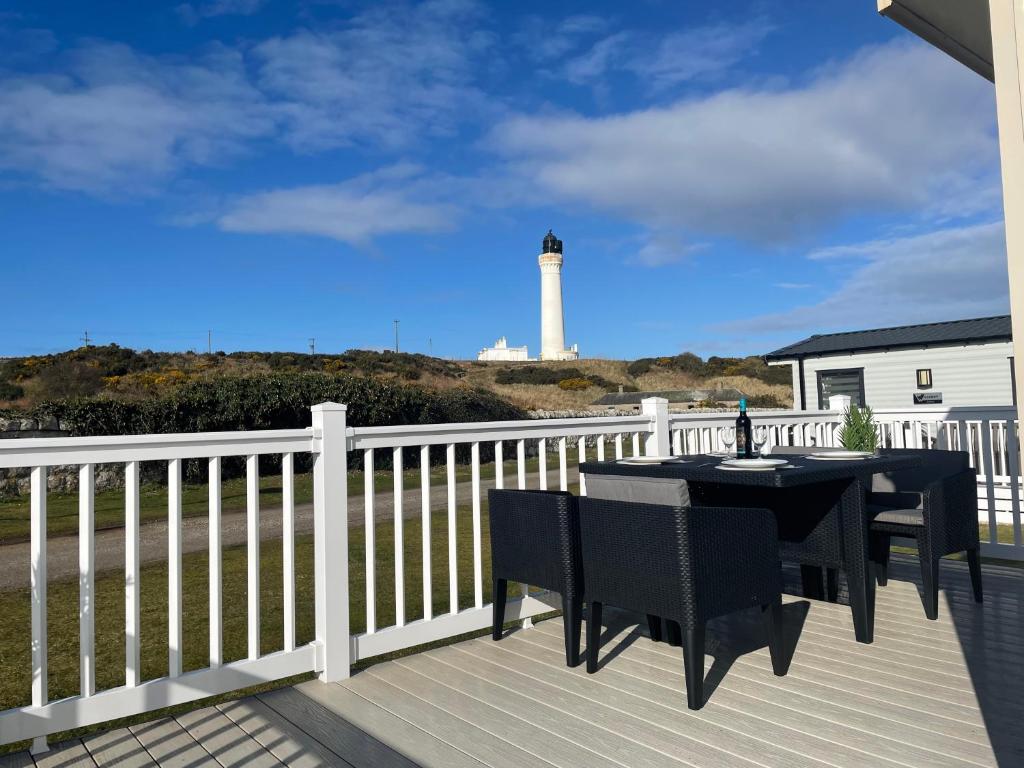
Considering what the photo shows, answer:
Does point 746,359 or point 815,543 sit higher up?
point 746,359

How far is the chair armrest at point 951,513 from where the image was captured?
3158mm

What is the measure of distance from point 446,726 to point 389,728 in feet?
0.58

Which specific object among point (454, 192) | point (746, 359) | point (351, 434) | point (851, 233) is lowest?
point (351, 434)

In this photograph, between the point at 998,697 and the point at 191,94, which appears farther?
the point at 191,94

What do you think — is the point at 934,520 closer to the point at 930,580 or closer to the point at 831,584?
the point at 930,580

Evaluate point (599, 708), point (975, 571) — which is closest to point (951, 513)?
point (975, 571)

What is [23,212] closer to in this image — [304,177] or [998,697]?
[304,177]

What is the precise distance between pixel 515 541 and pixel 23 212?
2290 centimetres

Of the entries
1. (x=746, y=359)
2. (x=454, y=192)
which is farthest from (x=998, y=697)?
(x=746, y=359)

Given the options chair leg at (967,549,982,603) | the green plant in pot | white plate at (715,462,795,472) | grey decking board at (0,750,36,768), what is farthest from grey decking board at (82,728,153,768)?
the green plant in pot

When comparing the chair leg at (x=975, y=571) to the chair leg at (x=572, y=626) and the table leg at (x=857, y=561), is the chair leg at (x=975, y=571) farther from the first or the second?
the chair leg at (x=572, y=626)

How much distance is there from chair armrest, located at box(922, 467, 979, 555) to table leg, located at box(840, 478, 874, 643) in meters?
0.53

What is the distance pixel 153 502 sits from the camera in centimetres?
951

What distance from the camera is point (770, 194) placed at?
60.4 feet
